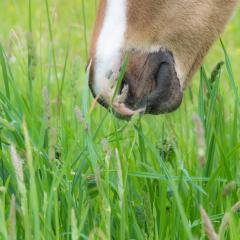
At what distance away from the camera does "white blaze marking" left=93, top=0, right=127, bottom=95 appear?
2520 mm

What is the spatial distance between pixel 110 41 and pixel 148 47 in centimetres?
13

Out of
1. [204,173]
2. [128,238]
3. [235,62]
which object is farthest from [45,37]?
[128,238]

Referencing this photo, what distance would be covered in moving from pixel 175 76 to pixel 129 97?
186 millimetres

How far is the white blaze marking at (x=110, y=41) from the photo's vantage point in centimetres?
252

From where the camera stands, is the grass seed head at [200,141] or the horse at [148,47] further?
the horse at [148,47]

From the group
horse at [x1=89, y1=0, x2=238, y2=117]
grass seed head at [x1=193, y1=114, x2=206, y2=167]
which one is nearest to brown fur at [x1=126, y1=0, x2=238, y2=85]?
horse at [x1=89, y1=0, x2=238, y2=117]

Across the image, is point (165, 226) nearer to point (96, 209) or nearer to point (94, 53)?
point (96, 209)

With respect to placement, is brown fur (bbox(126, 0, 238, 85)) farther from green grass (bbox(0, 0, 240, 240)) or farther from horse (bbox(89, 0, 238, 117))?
green grass (bbox(0, 0, 240, 240))

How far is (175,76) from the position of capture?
265cm

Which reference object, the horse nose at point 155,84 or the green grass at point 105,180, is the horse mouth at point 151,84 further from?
the green grass at point 105,180

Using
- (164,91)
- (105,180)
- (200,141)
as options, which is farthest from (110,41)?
(200,141)

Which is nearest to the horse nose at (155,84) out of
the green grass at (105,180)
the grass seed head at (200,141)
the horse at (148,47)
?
the horse at (148,47)

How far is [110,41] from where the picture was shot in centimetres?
259

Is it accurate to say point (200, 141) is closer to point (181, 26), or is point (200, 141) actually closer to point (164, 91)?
point (164, 91)
